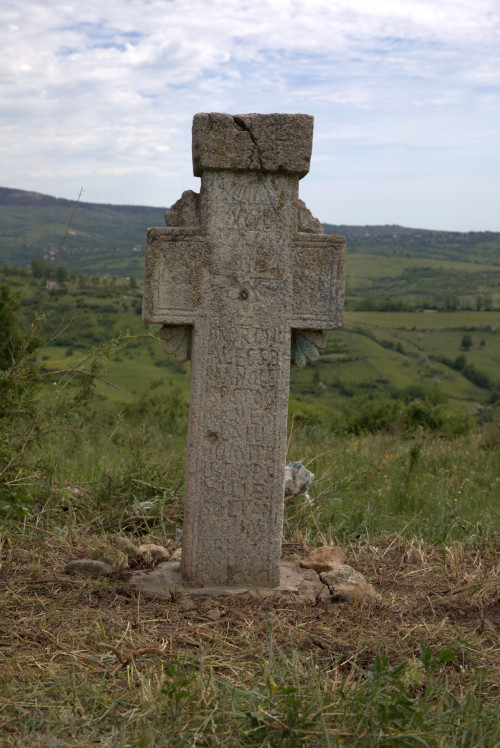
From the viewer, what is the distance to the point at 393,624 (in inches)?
126

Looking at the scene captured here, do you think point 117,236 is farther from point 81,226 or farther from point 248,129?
point 248,129

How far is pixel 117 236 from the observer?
94.1 m

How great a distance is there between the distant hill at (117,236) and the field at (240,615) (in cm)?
5520

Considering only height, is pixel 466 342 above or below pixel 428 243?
below

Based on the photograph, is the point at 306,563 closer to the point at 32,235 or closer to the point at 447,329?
the point at 447,329

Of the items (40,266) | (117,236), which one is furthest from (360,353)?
(117,236)

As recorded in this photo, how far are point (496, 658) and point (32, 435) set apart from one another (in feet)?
9.81

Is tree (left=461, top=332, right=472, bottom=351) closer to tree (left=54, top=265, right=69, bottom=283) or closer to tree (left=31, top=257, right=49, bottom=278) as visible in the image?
tree (left=54, top=265, right=69, bottom=283)

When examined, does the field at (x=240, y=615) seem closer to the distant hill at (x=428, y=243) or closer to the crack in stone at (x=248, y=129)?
the crack in stone at (x=248, y=129)

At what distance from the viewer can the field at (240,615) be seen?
2234mm

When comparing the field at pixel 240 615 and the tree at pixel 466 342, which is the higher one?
the field at pixel 240 615

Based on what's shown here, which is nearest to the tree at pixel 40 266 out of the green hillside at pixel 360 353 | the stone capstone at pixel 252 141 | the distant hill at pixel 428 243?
the green hillside at pixel 360 353

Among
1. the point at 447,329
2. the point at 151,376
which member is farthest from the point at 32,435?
the point at 447,329

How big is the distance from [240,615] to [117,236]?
95012mm
